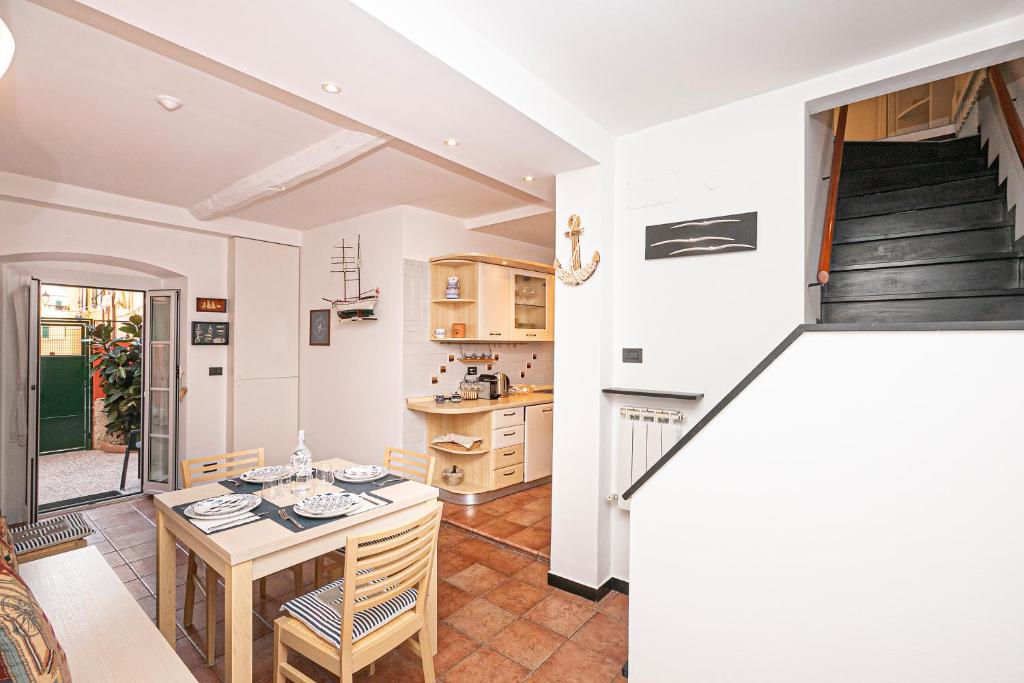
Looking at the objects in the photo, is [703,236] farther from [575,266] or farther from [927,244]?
[927,244]

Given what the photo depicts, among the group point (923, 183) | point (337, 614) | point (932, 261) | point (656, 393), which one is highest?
point (923, 183)

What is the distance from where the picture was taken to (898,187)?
3271 mm

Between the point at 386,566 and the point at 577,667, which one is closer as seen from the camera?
the point at 386,566

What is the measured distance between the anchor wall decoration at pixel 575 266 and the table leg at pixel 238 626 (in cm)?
210

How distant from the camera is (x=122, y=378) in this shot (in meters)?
5.89

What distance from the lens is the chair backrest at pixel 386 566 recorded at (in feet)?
5.37

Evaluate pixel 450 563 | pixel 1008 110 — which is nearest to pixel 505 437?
pixel 450 563

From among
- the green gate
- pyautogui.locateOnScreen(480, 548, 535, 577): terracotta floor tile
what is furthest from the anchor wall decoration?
the green gate

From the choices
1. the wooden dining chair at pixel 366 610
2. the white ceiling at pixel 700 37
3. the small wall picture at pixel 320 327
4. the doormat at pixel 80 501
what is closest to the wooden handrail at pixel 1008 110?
the white ceiling at pixel 700 37

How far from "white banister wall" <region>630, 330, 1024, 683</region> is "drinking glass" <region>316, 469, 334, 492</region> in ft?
5.08

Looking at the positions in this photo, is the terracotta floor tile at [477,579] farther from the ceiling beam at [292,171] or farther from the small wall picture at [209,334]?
the small wall picture at [209,334]

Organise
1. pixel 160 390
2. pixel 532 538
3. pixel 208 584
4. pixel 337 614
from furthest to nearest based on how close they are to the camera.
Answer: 1. pixel 160 390
2. pixel 532 538
3. pixel 208 584
4. pixel 337 614

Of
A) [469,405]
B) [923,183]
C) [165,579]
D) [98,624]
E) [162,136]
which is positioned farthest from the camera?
[469,405]

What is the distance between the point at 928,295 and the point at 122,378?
304 inches
